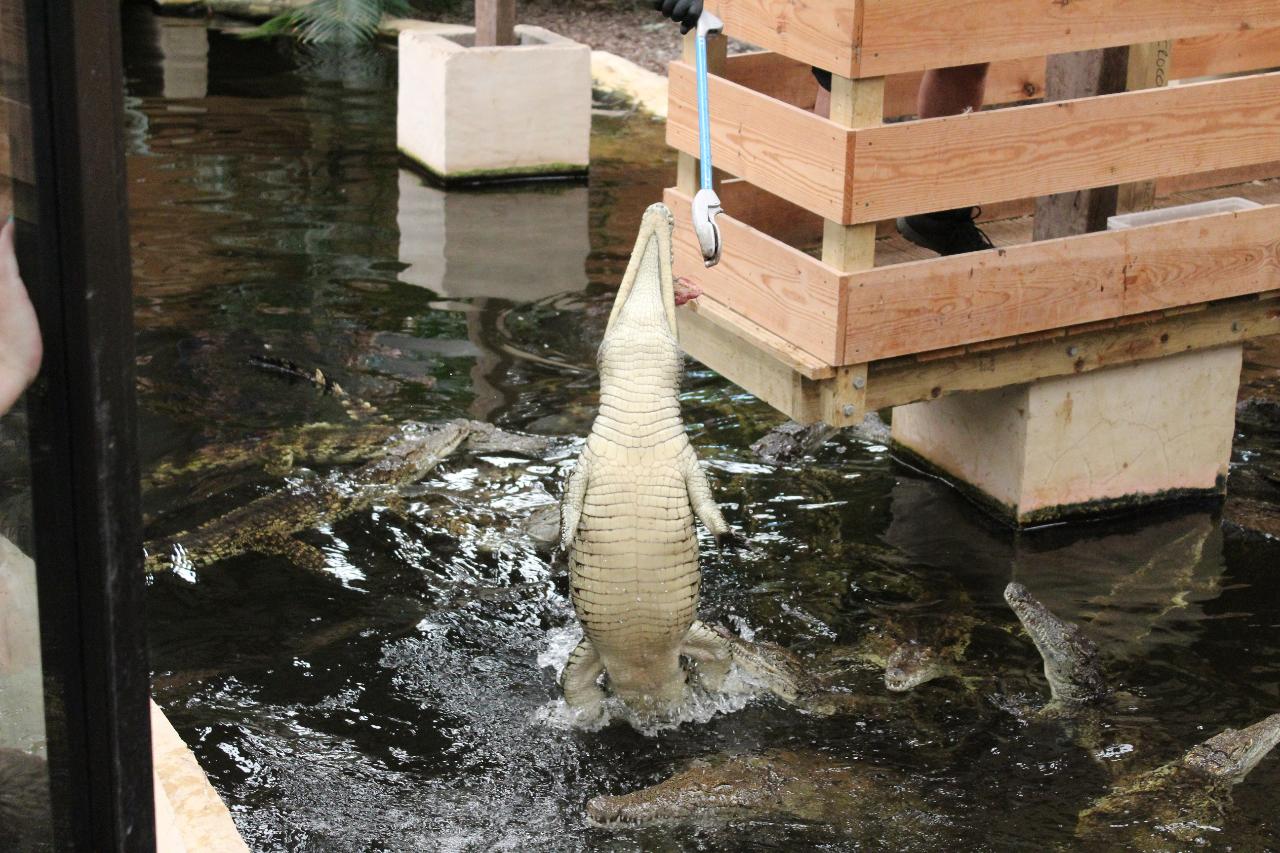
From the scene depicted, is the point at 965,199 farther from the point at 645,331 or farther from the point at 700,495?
the point at 700,495

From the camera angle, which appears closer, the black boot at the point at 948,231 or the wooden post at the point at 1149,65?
the wooden post at the point at 1149,65

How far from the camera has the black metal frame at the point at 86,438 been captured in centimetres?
142

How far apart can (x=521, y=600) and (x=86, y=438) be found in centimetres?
354

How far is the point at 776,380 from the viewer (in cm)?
503

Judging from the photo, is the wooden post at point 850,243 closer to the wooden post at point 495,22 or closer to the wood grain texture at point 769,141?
the wood grain texture at point 769,141

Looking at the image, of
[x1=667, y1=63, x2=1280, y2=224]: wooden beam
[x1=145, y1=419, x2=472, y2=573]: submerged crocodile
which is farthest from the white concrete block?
[x1=667, y1=63, x2=1280, y2=224]: wooden beam

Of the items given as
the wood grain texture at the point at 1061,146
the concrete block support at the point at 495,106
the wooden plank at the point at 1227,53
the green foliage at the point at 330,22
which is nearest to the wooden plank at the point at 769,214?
the wood grain texture at the point at 1061,146

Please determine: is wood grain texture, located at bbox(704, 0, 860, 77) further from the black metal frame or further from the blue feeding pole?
the black metal frame

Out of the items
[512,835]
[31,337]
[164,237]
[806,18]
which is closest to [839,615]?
[512,835]

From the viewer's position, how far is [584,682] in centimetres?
427

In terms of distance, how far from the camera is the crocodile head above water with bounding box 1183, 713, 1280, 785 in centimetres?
396

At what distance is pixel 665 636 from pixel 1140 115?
254 cm

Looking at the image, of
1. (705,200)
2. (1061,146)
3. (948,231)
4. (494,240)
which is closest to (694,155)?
(948,231)

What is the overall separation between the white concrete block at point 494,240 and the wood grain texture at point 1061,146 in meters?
3.77
